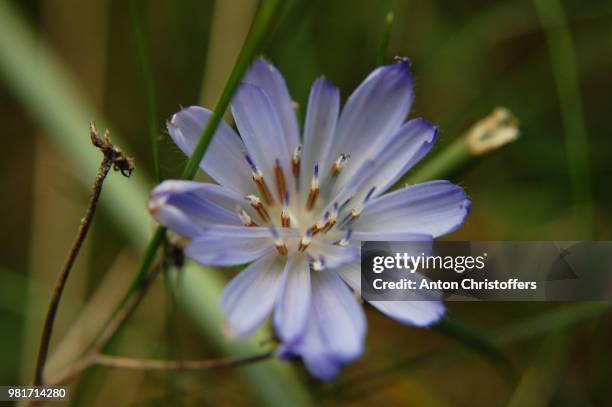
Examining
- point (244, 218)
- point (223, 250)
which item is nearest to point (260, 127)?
point (244, 218)

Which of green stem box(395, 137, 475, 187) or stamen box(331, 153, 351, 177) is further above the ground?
green stem box(395, 137, 475, 187)

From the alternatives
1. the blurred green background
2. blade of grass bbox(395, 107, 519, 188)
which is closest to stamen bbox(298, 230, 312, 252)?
blade of grass bbox(395, 107, 519, 188)

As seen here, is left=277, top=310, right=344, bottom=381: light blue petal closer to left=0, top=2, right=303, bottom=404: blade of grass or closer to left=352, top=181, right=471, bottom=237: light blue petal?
left=352, top=181, right=471, bottom=237: light blue petal

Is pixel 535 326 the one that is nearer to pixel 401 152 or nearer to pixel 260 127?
pixel 401 152

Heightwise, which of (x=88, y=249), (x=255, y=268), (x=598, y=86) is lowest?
(x=255, y=268)

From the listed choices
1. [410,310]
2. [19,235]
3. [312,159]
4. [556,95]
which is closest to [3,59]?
[19,235]

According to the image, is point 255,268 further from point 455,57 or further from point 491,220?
point 455,57

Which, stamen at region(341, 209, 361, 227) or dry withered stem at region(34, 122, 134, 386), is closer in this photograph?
dry withered stem at region(34, 122, 134, 386)
